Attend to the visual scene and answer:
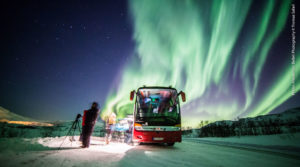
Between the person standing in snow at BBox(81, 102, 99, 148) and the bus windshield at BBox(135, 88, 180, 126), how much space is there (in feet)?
7.90

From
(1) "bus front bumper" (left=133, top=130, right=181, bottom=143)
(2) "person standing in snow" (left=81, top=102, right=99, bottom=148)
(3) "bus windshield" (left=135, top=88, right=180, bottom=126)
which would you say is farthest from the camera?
(3) "bus windshield" (left=135, top=88, right=180, bottom=126)

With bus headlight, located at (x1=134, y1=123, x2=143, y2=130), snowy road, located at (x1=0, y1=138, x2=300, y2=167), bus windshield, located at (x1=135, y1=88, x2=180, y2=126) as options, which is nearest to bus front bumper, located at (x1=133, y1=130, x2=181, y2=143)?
bus headlight, located at (x1=134, y1=123, x2=143, y2=130)

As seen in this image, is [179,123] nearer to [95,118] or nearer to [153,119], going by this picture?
[153,119]

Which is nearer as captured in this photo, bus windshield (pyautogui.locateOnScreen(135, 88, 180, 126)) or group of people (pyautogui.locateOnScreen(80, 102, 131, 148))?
group of people (pyautogui.locateOnScreen(80, 102, 131, 148))

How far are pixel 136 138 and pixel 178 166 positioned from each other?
13.7 feet

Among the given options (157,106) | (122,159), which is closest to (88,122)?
(122,159)

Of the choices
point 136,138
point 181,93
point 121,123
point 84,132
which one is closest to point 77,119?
point 84,132

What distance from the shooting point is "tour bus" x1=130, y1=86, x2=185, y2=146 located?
6883 mm

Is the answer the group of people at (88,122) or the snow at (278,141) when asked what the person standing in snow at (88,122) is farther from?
the snow at (278,141)

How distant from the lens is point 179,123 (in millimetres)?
7305

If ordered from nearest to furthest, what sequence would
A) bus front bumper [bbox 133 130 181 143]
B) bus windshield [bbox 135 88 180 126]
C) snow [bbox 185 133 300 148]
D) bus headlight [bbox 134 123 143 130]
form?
bus front bumper [bbox 133 130 181 143]
bus headlight [bbox 134 123 143 130]
bus windshield [bbox 135 88 180 126]
snow [bbox 185 133 300 148]

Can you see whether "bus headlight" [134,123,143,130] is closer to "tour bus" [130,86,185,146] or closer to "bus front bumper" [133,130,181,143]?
"tour bus" [130,86,185,146]

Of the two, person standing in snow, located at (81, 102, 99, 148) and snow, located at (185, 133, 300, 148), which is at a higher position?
person standing in snow, located at (81, 102, 99, 148)

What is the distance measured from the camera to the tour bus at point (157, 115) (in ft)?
22.6
